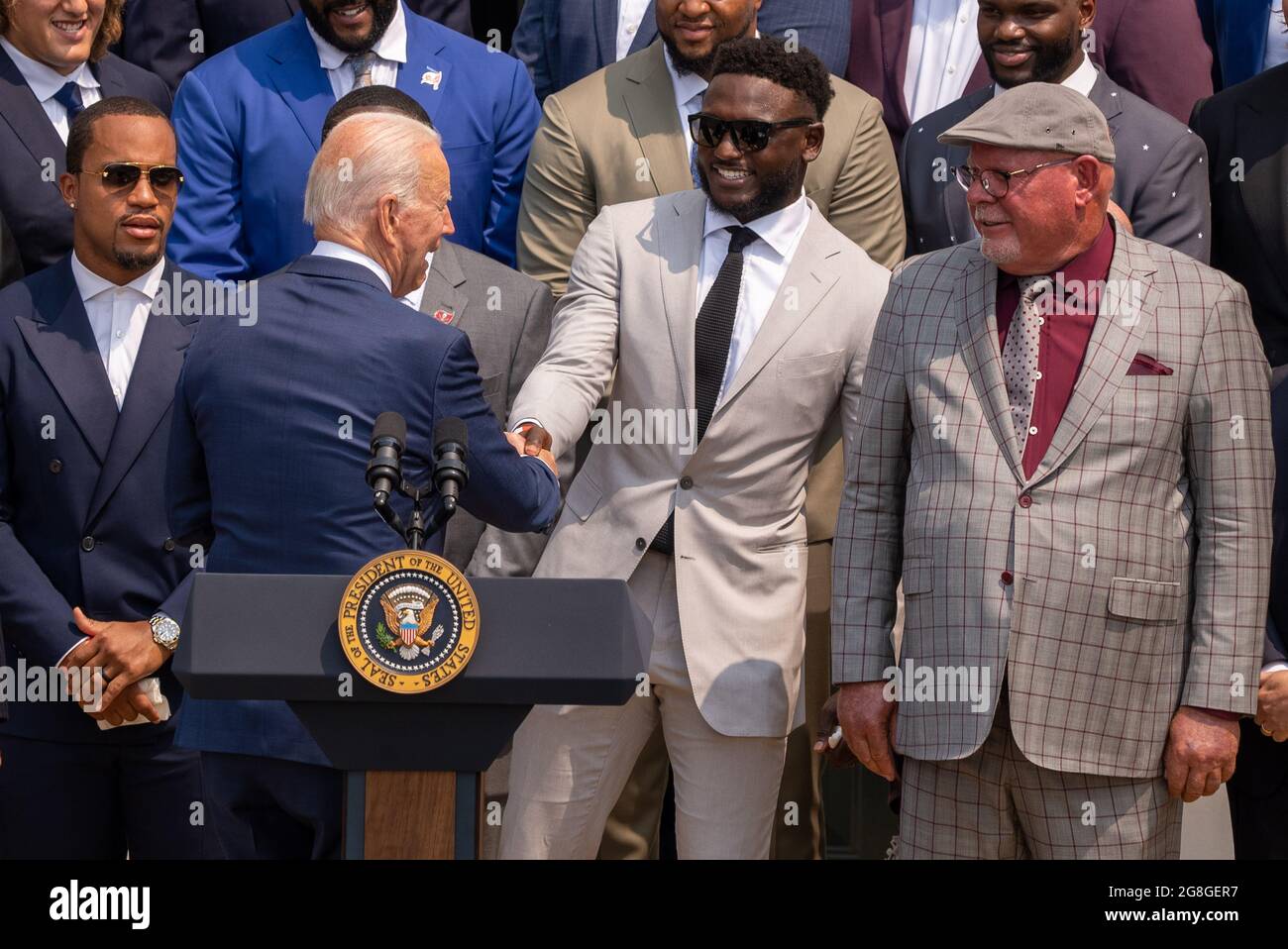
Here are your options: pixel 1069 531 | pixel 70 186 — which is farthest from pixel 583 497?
pixel 70 186

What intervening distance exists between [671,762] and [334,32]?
2.41 m

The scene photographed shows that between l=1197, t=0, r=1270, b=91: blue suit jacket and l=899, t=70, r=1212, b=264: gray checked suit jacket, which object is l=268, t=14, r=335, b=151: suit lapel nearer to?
l=899, t=70, r=1212, b=264: gray checked suit jacket

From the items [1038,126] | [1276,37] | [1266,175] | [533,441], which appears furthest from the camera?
[1276,37]

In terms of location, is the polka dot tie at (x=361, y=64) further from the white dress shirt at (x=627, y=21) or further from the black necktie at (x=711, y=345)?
the black necktie at (x=711, y=345)

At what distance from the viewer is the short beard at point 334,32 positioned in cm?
570

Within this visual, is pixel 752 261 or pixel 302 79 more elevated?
pixel 302 79

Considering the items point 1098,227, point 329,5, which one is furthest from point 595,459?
point 329,5

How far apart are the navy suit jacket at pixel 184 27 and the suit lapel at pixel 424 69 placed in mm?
652

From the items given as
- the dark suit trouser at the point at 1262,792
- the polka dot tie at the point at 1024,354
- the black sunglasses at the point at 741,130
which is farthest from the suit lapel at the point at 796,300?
the dark suit trouser at the point at 1262,792

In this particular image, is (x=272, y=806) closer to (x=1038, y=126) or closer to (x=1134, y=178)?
(x=1038, y=126)

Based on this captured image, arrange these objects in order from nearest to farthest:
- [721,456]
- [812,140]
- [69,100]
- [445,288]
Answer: [721,456] < [812,140] < [445,288] < [69,100]

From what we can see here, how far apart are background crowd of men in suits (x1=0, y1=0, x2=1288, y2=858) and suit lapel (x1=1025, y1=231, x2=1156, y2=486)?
0.18ft

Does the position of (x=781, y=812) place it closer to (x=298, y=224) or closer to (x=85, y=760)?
(x=85, y=760)

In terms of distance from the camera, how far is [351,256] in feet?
12.6
